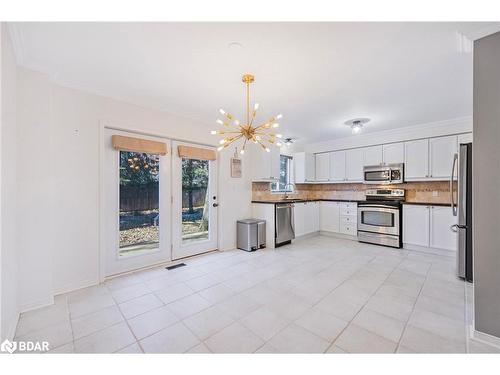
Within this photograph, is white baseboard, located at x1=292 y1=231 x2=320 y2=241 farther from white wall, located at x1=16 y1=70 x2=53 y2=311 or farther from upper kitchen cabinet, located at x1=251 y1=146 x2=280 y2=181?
white wall, located at x1=16 y1=70 x2=53 y2=311

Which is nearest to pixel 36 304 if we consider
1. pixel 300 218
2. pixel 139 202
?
pixel 139 202

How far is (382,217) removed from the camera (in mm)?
4480

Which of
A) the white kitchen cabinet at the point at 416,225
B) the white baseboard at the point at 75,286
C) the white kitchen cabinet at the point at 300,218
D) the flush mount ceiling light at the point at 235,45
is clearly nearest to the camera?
the flush mount ceiling light at the point at 235,45

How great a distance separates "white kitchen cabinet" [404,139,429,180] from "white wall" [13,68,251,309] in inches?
189

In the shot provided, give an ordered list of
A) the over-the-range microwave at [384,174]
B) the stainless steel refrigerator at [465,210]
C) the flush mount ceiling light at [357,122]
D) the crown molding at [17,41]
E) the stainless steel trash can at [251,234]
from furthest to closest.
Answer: the over-the-range microwave at [384,174]
the stainless steel trash can at [251,234]
the flush mount ceiling light at [357,122]
the stainless steel refrigerator at [465,210]
the crown molding at [17,41]

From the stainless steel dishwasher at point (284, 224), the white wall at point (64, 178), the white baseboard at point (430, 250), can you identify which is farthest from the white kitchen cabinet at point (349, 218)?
the white wall at point (64, 178)

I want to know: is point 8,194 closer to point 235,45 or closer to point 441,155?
point 235,45

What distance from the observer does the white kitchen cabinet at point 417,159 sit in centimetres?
420

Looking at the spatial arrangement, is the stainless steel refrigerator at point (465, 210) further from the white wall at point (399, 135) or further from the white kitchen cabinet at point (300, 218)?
the white kitchen cabinet at point (300, 218)

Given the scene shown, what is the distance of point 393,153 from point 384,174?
18.6 inches

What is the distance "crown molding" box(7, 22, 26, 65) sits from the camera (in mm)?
1685

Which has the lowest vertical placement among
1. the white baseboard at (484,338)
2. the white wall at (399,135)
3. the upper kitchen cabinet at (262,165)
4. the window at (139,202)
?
the white baseboard at (484,338)

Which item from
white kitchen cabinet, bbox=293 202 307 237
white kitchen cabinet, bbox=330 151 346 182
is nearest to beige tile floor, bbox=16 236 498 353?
white kitchen cabinet, bbox=293 202 307 237

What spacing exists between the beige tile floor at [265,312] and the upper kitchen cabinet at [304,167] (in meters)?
2.80
